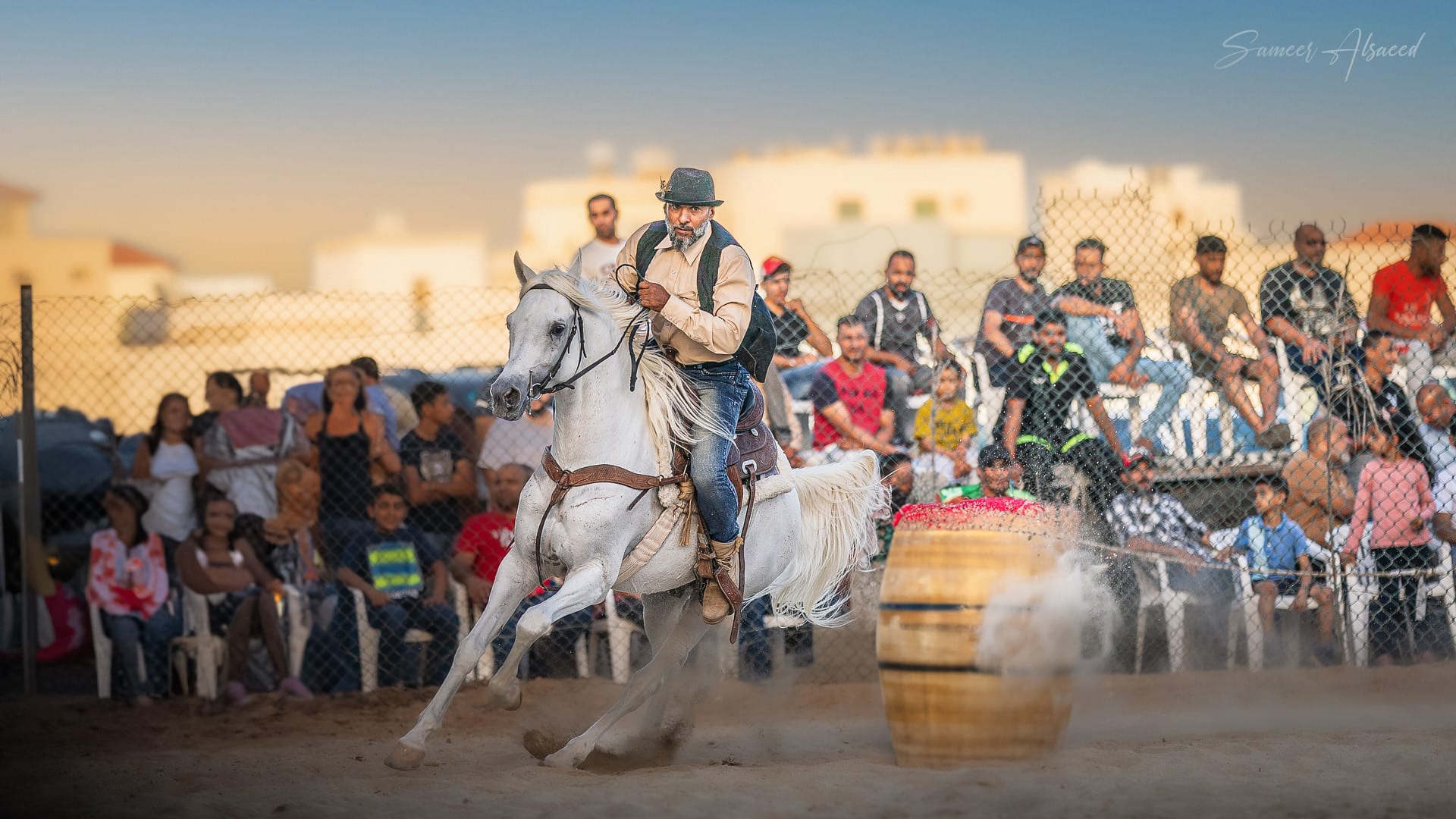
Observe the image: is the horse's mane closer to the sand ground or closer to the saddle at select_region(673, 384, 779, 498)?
the saddle at select_region(673, 384, 779, 498)

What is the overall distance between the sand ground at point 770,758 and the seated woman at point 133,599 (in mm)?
301

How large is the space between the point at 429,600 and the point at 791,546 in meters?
3.00

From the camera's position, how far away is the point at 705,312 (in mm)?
7105

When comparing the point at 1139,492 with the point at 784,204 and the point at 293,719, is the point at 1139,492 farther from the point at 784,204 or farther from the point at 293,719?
the point at 784,204

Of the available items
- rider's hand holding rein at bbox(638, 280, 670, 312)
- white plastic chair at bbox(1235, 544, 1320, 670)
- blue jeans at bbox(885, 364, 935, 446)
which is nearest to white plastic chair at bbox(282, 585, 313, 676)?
blue jeans at bbox(885, 364, 935, 446)

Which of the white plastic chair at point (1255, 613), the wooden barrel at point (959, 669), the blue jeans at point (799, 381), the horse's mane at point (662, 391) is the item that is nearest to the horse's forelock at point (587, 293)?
the horse's mane at point (662, 391)

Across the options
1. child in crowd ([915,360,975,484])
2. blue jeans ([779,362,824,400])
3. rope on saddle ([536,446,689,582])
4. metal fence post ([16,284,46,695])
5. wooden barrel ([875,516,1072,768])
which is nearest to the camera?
rope on saddle ([536,446,689,582])

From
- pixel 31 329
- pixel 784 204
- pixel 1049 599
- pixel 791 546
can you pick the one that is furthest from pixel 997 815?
pixel 784 204

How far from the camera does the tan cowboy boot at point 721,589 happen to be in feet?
24.2

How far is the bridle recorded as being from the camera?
262 inches

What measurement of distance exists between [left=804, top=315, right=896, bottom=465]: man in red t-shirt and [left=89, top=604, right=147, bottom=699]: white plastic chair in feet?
14.3

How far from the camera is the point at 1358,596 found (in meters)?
10.2

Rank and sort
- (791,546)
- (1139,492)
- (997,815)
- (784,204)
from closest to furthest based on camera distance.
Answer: (997,815) → (791,546) → (1139,492) → (784,204)

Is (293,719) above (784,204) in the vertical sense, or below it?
below
